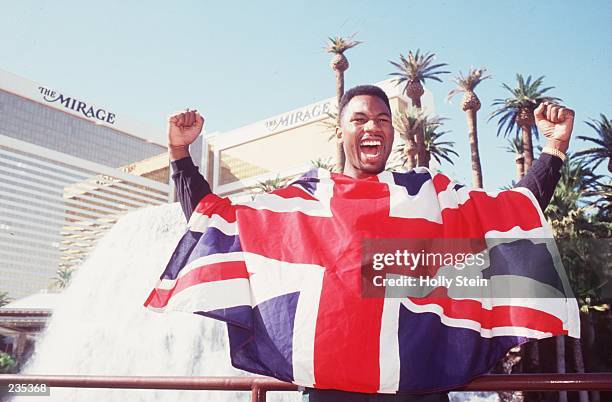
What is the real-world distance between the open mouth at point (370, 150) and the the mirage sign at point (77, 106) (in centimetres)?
8147

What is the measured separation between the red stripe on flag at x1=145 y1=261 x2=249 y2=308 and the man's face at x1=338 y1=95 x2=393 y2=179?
541 mm

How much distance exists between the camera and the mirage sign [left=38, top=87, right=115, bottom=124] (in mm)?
75375

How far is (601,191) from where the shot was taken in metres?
23.6

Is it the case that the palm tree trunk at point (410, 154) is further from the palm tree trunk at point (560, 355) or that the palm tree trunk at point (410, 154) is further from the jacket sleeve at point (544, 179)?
the jacket sleeve at point (544, 179)

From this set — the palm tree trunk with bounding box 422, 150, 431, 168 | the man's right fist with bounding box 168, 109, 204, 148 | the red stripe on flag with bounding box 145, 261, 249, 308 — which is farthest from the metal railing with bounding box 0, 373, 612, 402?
the palm tree trunk with bounding box 422, 150, 431, 168

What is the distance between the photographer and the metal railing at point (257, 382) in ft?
5.77

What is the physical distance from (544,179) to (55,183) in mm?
81290

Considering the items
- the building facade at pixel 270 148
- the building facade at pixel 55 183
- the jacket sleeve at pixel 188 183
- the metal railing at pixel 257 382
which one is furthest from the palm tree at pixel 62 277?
the jacket sleeve at pixel 188 183

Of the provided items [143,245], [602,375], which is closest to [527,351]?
[143,245]

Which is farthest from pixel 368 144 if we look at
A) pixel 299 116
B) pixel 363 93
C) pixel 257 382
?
pixel 299 116

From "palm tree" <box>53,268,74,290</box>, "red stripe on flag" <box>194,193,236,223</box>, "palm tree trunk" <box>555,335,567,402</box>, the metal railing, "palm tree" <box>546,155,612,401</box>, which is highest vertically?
"palm tree" <box>53,268,74,290</box>

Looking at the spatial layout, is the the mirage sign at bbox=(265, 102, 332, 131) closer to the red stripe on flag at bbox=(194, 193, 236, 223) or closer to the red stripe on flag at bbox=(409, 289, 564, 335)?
the red stripe on flag at bbox=(194, 193, 236, 223)

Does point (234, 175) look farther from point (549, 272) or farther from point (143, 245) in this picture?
point (549, 272)

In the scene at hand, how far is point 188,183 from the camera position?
1.93 meters
